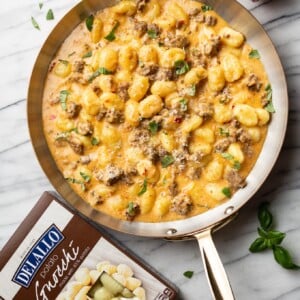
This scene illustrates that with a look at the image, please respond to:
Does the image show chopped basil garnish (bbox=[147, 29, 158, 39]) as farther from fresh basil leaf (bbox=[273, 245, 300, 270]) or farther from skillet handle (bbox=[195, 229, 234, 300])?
fresh basil leaf (bbox=[273, 245, 300, 270])

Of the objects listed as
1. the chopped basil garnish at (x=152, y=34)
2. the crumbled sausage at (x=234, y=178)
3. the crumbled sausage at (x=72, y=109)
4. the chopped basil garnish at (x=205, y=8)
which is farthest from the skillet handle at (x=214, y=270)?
the chopped basil garnish at (x=205, y=8)

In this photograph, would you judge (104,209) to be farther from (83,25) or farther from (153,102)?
(83,25)

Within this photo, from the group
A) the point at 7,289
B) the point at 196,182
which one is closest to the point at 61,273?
the point at 7,289

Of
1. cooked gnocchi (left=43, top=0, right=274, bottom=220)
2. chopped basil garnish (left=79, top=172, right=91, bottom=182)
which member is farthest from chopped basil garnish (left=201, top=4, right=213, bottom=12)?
chopped basil garnish (left=79, top=172, right=91, bottom=182)

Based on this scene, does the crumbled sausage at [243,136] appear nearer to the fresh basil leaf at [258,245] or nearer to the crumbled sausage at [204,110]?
the crumbled sausage at [204,110]

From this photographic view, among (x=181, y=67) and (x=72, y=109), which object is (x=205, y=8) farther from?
(x=72, y=109)

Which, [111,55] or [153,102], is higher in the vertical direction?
[111,55]
